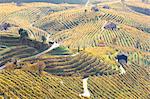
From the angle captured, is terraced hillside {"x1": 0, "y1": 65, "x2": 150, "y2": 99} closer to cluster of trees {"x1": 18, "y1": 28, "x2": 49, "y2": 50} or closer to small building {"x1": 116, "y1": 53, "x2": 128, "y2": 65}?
small building {"x1": 116, "y1": 53, "x2": 128, "y2": 65}

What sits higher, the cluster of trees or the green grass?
the cluster of trees

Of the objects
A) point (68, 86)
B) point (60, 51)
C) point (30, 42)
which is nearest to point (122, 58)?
point (60, 51)

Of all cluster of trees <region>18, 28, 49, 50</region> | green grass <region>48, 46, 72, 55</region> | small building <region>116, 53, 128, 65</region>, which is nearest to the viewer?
green grass <region>48, 46, 72, 55</region>

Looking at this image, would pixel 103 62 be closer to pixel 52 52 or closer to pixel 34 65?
pixel 52 52

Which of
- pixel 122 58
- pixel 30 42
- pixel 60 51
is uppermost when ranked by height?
pixel 30 42

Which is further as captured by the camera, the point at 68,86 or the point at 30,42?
the point at 30,42

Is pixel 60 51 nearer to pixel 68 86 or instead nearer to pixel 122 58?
pixel 68 86

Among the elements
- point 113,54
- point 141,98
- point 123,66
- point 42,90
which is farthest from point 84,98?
point 113,54

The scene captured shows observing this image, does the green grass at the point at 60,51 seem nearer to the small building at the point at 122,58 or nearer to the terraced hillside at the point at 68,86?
the terraced hillside at the point at 68,86

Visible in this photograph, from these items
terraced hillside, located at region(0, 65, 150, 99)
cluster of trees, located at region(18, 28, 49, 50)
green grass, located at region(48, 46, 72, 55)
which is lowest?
terraced hillside, located at region(0, 65, 150, 99)

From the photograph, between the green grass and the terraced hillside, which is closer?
the terraced hillside

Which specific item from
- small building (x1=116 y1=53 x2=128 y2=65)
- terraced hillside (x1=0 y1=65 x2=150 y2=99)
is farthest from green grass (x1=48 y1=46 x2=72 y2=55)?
small building (x1=116 y1=53 x2=128 y2=65)
